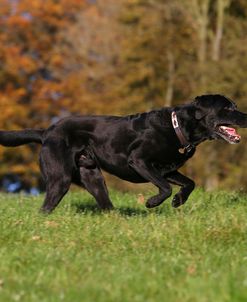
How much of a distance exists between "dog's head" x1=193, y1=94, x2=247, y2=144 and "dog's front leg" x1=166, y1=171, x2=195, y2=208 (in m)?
0.58

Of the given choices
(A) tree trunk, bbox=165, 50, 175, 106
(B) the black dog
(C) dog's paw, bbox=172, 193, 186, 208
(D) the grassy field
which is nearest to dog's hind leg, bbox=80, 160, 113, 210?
(B) the black dog

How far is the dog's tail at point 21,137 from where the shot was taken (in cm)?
886

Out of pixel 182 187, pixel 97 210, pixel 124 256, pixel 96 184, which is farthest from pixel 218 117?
pixel 124 256

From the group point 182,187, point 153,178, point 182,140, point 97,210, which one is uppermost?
point 182,140

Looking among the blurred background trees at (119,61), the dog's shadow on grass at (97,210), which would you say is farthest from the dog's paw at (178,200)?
the blurred background trees at (119,61)

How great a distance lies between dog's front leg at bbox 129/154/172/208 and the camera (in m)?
8.16

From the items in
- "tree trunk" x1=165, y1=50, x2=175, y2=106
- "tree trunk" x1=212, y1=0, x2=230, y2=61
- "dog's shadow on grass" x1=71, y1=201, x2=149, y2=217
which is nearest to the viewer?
"dog's shadow on grass" x1=71, y1=201, x2=149, y2=217

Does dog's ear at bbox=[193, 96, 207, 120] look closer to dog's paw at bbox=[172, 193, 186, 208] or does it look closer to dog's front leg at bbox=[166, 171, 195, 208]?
dog's front leg at bbox=[166, 171, 195, 208]

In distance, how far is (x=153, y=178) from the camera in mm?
8156

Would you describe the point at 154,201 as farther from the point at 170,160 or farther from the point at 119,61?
the point at 119,61

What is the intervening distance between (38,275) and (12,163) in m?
28.9

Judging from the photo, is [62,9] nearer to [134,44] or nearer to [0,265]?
[134,44]

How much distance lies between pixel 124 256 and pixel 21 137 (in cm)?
339

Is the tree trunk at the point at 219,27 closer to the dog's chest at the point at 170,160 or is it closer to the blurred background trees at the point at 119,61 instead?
the blurred background trees at the point at 119,61
